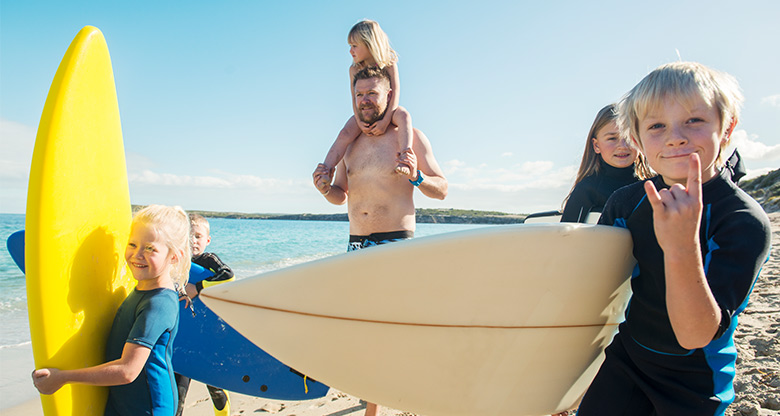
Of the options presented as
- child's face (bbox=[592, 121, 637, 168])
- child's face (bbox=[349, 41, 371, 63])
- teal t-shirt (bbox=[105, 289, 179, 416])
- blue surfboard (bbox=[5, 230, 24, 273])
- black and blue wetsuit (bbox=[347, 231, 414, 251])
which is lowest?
teal t-shirt (bbox=[105, 289, 179, 416])

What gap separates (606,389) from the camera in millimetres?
1343

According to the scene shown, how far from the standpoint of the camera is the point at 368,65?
2535 mm

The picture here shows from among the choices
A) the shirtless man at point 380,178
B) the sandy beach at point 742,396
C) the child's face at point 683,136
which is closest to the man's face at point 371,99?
the shirtless man at point 380,178

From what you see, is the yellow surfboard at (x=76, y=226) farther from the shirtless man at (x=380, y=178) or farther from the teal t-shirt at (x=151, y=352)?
the shirtless man at (x=380, y=178)

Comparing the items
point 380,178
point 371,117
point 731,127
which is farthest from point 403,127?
point 731,127

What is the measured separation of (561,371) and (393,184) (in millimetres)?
1325

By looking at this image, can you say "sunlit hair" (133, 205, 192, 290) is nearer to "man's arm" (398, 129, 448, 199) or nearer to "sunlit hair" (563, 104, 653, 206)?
"man's arm" (398, 129, 448, 199)

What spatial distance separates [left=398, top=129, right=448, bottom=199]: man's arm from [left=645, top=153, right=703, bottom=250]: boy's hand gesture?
141 centimetres

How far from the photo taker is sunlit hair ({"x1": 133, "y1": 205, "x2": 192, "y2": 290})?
1.60 m

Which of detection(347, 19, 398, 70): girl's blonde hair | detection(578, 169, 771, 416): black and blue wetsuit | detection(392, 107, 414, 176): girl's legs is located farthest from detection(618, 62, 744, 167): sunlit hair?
detection(347, 19, 398, 70): girl's blonde hair

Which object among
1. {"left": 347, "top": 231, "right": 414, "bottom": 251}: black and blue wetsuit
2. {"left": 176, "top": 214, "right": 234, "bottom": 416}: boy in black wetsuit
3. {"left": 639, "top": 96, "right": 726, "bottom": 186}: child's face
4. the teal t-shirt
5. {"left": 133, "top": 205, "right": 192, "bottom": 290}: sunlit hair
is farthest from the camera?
{"left": 347, "top": 231, "right": 414, "bottom": 251}: black and blue wetsuit

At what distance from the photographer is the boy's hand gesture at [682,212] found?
0.97 m

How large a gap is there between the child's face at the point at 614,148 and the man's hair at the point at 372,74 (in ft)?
3.99

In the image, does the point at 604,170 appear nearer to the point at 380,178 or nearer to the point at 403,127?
the point at 403,127
